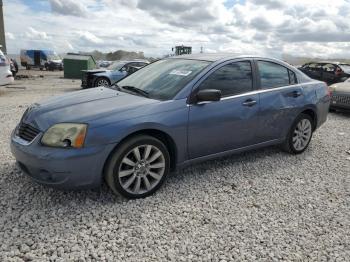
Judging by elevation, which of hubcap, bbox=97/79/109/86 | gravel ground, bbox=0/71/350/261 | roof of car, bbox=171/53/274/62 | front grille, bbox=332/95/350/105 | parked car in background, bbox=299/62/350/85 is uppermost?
parked car in background, bbox=299/62/350/85

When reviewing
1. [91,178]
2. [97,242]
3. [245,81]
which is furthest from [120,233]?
[245,81]

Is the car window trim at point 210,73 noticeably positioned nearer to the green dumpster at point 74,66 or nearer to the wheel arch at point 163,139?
the wheel arch at point 163,139

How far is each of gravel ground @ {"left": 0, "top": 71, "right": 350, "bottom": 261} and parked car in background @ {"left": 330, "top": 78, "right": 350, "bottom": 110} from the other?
17.4 feet

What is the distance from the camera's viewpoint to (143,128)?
3.56 m

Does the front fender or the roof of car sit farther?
the roof of car

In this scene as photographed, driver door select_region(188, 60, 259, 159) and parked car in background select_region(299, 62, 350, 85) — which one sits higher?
parked car in background select_region(299, 62, 350, 85)

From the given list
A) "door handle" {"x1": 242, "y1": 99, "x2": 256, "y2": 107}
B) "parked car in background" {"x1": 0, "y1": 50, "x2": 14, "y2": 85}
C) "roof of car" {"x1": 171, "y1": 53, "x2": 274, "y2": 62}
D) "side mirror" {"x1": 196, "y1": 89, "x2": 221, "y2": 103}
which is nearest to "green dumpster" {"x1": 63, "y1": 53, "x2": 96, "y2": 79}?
"parked car in background" {"x1": 0, "y1": 50, "x2": 14, "y2": 85}

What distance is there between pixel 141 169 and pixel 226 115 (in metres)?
1.27

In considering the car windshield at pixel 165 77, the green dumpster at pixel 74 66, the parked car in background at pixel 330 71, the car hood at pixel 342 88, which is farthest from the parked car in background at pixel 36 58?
the car windshield at pixel 165 77

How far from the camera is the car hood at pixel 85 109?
11.3 ft

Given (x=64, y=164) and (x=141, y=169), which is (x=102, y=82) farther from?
(x=64, y=164)

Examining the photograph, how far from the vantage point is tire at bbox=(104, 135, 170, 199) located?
3.48 m

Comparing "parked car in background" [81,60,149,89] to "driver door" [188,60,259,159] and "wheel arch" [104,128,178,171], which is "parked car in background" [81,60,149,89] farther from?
"wheel arch" [104,128,178,171]

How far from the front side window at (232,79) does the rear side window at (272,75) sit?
0.24 meters
